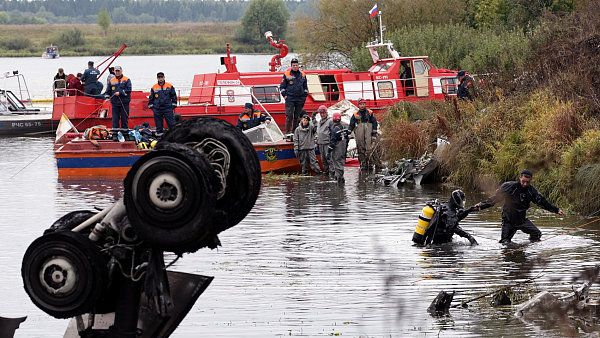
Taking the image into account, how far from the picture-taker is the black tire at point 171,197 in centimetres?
780

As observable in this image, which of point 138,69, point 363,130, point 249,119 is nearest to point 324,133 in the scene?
point 363,130

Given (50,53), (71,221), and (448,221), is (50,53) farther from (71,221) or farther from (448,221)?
(71,221)

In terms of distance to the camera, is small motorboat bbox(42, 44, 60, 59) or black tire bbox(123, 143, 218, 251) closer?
black tire bbox(123, 143, 218, 251)

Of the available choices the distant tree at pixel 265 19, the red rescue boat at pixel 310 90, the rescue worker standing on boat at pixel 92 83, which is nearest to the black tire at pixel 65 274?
the red rescue boat at pixel 310 90

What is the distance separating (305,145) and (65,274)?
55.4ft

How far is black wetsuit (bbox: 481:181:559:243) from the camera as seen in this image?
15125 millimetres

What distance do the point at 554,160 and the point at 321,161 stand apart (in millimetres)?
6686

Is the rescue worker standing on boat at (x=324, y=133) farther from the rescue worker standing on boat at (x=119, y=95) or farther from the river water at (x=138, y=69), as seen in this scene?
the river water at (x=138, y=69)

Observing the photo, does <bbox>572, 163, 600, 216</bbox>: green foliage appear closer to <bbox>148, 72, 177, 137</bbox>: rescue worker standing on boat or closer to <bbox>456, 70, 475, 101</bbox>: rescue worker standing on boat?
<bbox>456, 70, 475, 101</bbox>: rescue worker standing on boat

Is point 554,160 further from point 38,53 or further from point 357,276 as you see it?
point 38,53

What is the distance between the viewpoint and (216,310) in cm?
1231

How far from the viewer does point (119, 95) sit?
28891mm

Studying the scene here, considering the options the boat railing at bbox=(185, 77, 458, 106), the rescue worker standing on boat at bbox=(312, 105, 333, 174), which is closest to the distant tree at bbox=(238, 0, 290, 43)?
the boat railing at bbox=(185, 77, 458, 106)

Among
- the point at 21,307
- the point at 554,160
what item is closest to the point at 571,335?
the point at 21,307
